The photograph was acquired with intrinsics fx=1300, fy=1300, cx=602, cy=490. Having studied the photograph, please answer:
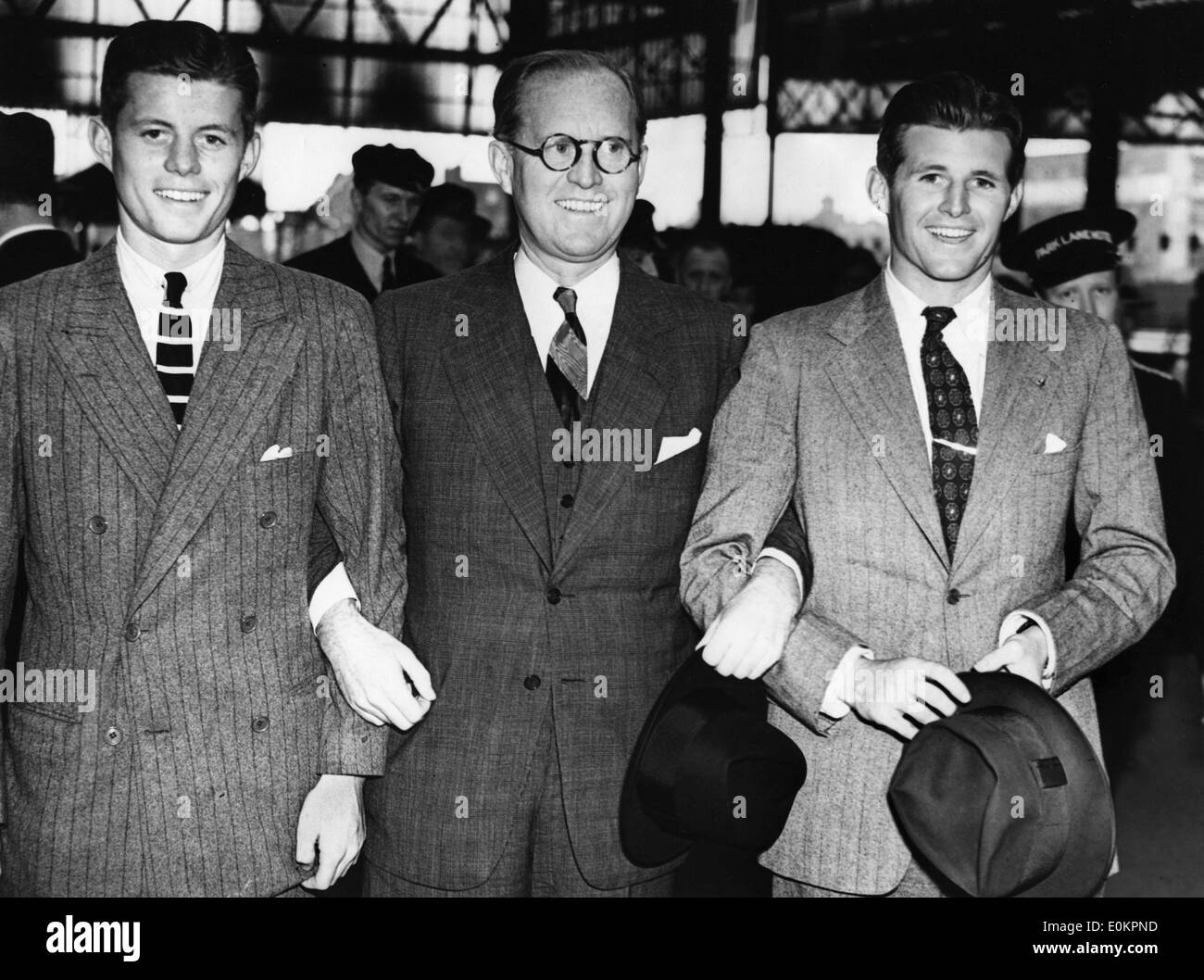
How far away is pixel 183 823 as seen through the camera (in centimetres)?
225

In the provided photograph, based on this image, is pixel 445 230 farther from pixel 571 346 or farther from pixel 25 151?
pixel 571 346

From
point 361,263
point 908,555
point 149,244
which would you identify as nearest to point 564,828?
point 908,555

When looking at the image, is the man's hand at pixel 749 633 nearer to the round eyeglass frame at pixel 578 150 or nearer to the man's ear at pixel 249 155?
the round eyeglass frame at pixel 578 150

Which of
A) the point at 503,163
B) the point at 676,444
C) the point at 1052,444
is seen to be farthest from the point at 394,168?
the point at 1052,444

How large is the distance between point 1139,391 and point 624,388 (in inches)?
76.5

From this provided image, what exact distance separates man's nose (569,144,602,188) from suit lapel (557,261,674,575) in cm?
21

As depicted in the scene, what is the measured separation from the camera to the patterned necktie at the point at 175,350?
224cm

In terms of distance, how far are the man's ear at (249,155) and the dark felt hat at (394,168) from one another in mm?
1427

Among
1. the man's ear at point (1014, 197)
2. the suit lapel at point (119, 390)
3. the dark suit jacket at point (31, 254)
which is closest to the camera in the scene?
the suit lapel at point (119, 390)

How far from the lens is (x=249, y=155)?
236 centimetres

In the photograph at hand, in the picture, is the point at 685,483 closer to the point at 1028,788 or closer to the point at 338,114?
the point at 1028,788

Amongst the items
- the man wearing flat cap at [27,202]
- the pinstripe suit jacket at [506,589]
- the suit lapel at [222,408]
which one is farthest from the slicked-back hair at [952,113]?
the man wearing flat cap at [27,202]
